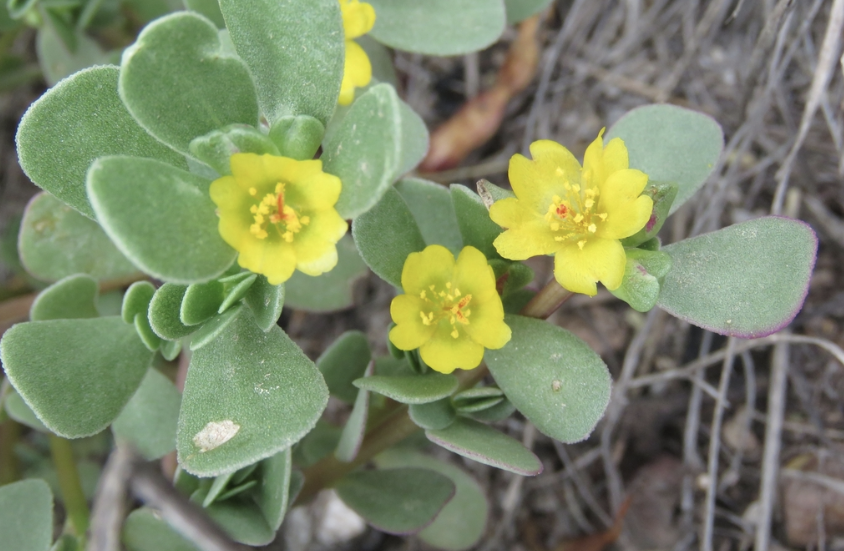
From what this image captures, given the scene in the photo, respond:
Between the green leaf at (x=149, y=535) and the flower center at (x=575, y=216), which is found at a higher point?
the flower center at (x=575, y=216)

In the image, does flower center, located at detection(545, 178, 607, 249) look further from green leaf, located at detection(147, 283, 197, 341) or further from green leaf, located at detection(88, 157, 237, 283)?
green leaf, located at detection(147, 283, 197, 341)

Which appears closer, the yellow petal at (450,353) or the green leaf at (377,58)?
the yellow petal at (450,353)

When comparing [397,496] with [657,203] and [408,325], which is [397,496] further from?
[657,203]

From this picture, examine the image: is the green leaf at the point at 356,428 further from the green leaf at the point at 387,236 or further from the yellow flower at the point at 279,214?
the yellow flower at the point at 279,214

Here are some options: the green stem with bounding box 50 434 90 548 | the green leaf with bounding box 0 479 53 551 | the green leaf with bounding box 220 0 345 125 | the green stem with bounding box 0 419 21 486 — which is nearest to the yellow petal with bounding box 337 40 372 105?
the green leaf with bounding box 220 0 345 125

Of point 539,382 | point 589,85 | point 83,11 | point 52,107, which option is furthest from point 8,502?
point 589,85

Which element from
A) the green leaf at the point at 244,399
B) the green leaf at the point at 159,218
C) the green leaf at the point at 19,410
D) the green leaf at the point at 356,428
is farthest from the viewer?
the green leaf at the point at 19,410

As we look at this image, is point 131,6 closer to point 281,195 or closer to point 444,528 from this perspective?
point 281,195

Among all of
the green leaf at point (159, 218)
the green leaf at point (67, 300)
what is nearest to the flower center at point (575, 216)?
the green leaf at point (159, 218)
